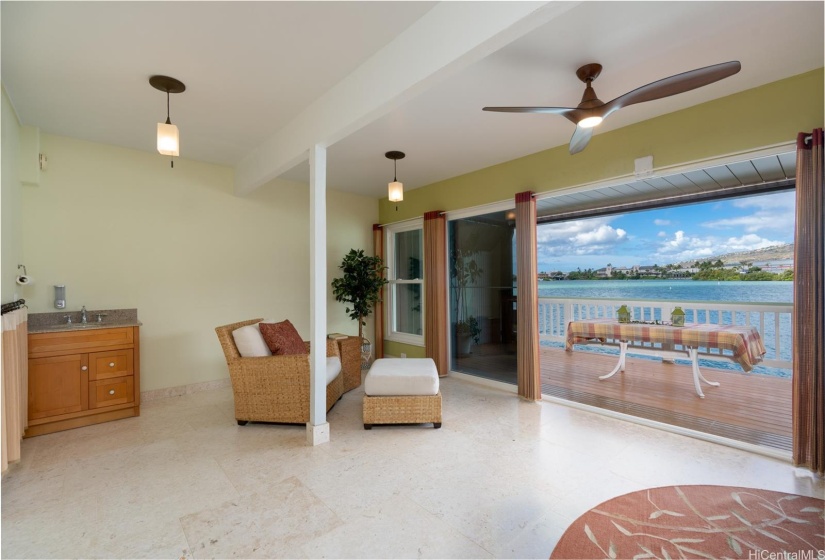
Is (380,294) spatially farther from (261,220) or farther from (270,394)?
(270,394)

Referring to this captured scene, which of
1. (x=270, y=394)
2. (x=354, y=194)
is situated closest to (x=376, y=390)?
(x=270, y=394)

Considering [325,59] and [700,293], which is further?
[700,293]

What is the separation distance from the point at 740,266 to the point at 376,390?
18.8ft

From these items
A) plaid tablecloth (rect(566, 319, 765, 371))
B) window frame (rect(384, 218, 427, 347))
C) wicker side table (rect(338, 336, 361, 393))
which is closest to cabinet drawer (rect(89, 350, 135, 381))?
wicker side table (rect(338, 336, 361, 393))

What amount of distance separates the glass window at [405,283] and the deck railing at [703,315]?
97.2 inches

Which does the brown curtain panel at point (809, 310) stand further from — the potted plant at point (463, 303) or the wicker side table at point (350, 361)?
the wicker side table at point (350, 361)

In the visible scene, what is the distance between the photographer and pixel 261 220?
488 cm

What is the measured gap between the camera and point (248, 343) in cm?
344

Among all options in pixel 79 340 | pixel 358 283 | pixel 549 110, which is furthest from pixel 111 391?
pixel 549 110

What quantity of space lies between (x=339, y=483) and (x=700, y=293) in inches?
234

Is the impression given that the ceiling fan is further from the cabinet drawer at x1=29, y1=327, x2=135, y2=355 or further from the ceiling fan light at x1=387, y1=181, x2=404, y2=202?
the cabinet drawer at x1=29, y1=327, x2=135, y2=355

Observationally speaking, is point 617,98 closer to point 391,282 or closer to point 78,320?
point 391,282

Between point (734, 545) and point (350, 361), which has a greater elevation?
point (350, 361)

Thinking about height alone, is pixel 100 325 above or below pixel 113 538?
above
